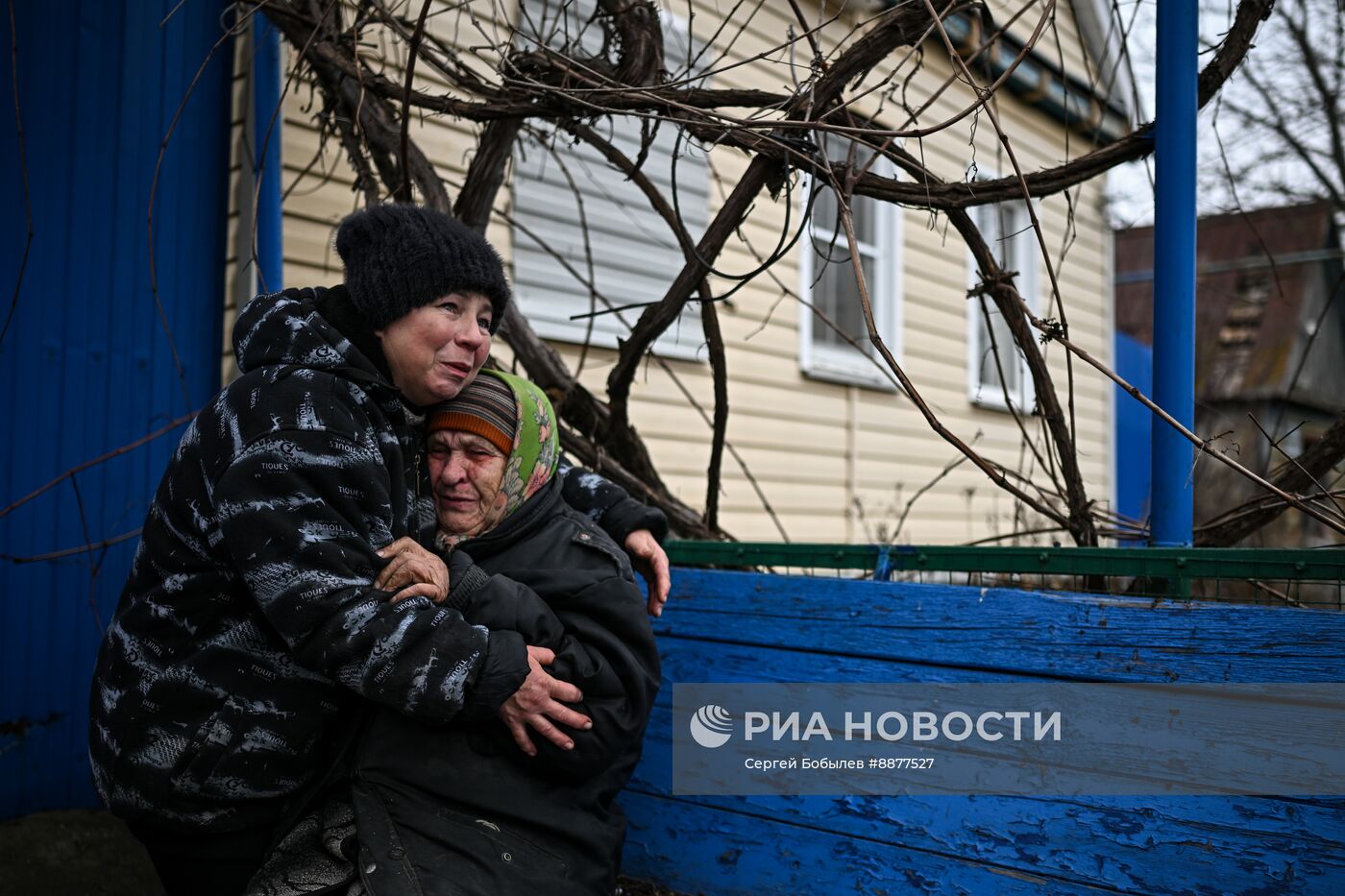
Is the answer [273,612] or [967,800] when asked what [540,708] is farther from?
[967,800]

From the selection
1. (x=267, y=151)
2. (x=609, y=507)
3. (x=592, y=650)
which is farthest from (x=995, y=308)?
(x=592, y=650)

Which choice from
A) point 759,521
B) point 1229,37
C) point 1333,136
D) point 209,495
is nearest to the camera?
point 209,495

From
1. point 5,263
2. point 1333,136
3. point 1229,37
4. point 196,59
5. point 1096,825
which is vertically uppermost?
point 1333,136

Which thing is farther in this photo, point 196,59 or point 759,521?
point 759,521

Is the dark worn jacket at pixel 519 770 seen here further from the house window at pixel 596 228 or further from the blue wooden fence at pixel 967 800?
the house window at pixel 596 228

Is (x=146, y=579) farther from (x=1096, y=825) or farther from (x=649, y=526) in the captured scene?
(x=1096, y=825)

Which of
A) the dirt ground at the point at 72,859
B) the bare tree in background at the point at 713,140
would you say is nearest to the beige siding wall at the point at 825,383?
the bare tree in background at the point at 713,140

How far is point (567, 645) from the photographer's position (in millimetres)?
1846

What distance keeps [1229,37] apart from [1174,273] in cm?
60

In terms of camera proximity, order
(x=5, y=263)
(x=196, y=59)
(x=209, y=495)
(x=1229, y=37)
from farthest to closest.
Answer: (x=196, y=59), (x=5, y=263), (x=1229, y=37), (x=209, y=495)

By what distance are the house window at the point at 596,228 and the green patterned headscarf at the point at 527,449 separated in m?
2.52

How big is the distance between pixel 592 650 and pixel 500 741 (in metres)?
0.23

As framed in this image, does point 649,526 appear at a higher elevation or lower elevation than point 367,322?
lower

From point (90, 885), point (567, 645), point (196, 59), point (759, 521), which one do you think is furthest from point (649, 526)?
point (759, 521)
